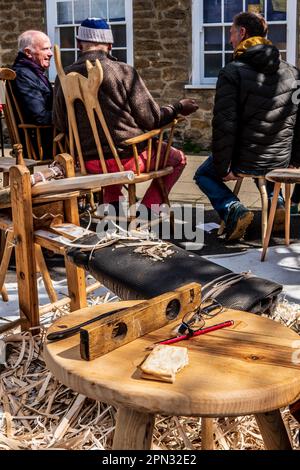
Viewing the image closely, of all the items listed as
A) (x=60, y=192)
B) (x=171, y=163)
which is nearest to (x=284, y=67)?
(x=171, y=163)

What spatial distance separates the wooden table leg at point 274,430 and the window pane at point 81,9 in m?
8.97

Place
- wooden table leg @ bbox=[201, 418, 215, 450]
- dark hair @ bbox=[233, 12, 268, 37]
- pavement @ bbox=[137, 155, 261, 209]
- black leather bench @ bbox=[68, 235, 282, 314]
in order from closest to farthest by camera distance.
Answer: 1. wooden table leg @ bbox=[201, 418, 215, 450]
2. black leather bench @ bbox=[68, 235, 282, 314]
3. dark hair @ bbox=[233, 12, 268, 37]
4. pavement @ bbox=[137, 155, 261, 209]

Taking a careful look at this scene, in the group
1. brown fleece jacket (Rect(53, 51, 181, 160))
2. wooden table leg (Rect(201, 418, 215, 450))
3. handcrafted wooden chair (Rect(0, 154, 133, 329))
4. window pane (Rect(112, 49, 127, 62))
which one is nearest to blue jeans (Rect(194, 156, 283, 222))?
brown fleece jacket (Rect(53, 51, 181, 160))

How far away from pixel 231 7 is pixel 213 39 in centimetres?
45

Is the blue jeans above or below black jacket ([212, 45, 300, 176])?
below

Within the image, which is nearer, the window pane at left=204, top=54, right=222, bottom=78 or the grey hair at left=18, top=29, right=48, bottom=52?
the grey hair at left=18, top=29, right=48, bottom=52

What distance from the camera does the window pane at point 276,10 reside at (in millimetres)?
8867

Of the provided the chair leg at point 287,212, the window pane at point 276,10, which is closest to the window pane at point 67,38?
the window pane at point 276,10

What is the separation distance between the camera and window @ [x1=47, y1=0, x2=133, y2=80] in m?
9.77

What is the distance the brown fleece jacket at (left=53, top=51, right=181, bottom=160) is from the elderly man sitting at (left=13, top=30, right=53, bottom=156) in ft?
1.94

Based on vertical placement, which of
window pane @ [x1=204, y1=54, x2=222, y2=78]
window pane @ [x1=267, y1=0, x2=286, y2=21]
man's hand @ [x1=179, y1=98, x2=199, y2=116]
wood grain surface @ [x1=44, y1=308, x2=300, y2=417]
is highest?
window pane @ [x1=267, y1=0, x2=286, y2=21]

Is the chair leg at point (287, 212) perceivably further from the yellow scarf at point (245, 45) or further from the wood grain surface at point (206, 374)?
the wood grain surface at point (206, 374)

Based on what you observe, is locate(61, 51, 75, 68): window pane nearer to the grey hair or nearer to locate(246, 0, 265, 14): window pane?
locate(246, 0, 265, 14): window pane

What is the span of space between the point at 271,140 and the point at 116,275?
8.44 feet
